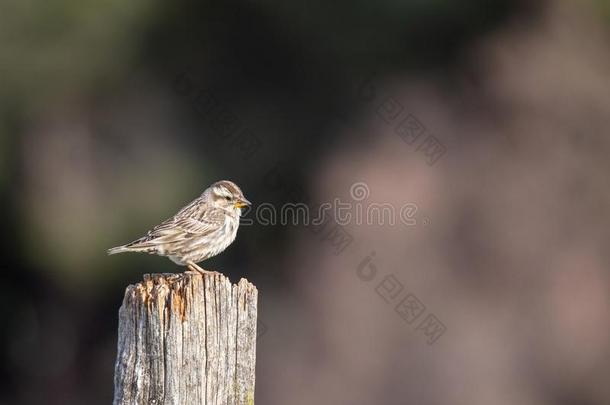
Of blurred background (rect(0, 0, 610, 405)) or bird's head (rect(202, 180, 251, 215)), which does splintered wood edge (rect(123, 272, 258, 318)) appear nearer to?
bird's head (rect(202, 180, 251, 215))

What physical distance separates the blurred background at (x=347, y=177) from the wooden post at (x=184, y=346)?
11129 millimetres

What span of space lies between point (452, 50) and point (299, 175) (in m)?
A: 3.50

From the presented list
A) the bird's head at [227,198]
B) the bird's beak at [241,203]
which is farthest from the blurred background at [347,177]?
the bird's beak at [241,203]

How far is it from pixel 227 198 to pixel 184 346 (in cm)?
371

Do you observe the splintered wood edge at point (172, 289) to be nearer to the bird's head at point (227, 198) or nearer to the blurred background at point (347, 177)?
the bird's head at point (227, 198)

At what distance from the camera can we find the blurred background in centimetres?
1677

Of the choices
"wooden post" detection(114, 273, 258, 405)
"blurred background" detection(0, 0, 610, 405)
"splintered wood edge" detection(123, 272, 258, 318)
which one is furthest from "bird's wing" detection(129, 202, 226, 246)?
"blurred background" detection(0, 0, 610, 405)

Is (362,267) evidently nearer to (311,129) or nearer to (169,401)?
(311,129)

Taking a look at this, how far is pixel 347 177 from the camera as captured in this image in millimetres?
17766

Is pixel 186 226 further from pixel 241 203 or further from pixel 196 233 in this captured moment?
pixel 241 203

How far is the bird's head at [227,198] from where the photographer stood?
867cm

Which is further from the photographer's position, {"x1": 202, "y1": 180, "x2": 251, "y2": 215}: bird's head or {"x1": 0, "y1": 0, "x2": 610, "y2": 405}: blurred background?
{"x1": 0, "y1": 0, "x2": 610, "y2": 405}: blurred background

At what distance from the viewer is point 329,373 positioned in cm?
1745

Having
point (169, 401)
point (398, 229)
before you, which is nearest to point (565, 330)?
point (398, 229)
